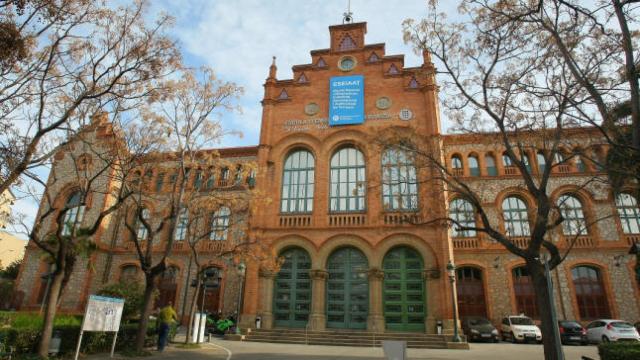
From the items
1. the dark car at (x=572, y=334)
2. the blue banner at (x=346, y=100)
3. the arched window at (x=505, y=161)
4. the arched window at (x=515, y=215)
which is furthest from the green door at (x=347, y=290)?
the arched window at (x=505, y=161)

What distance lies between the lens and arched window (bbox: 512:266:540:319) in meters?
23.7

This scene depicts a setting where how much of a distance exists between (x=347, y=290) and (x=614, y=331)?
42.4ft

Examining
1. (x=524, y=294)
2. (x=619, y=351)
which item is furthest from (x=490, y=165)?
(x=619, y=351)

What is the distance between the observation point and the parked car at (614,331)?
18.6m

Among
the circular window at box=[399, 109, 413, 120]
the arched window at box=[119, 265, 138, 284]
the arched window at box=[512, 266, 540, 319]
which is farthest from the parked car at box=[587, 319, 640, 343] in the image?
the arched window at box=[119, 265, 138, 284]

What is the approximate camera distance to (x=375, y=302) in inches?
790

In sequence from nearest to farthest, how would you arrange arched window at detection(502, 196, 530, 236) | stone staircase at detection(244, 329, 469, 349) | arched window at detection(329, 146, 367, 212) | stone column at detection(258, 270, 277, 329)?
stone staircase at detection(244, 329, 469, 349)
stone column at detection(258, 270, 277, 329)
arched window at detection(329, 146, 367, 212)
arched window at detection(502, 196, 530, 236)

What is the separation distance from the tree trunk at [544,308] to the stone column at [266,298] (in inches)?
546

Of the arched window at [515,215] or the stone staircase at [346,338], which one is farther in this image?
the arched window at [515,215]

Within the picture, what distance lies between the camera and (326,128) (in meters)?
23.9

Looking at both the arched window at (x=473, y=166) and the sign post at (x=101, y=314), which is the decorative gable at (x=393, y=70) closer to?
the arched window at (x=473, y=166)

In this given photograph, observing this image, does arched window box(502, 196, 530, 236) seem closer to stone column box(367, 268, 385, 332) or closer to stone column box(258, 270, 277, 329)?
stone column box(367, 268, 385, 332)

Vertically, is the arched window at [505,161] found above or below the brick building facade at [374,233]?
above

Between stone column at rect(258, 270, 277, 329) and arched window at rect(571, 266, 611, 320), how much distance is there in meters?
18.0
